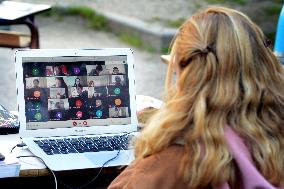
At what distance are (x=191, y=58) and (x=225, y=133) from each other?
0.23 meters

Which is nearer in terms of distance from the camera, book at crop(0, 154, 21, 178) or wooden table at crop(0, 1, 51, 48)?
book at crop(0, 154, 21, 178)

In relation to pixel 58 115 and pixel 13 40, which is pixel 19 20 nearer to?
pixel 13 40

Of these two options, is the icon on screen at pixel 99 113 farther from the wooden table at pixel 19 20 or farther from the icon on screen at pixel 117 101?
the wooden table at pixel 19 20

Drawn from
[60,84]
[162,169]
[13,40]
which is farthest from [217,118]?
[13,40]

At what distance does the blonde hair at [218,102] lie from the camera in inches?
76.2

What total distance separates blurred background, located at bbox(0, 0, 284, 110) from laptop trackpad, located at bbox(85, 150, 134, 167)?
3723 mm

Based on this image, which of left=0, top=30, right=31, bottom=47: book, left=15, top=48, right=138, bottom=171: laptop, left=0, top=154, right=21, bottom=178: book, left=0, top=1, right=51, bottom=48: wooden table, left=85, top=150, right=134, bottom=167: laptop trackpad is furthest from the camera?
left=0, top=30, right=31, bottom=47: book

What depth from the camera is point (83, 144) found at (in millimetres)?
2908

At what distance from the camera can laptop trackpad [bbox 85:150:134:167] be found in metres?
2.75

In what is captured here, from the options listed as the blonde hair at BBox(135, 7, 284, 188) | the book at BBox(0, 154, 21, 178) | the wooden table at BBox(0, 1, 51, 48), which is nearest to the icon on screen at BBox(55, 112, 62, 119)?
the book at BBox(0, 154, 21, 178)

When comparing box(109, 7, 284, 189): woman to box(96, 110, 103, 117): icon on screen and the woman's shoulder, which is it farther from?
box(96, 110, 103, 117): icon on screen

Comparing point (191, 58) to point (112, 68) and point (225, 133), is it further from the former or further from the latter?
point (112, 68)

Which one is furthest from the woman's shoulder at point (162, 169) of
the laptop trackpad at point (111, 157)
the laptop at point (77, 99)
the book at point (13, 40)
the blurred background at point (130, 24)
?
the blurred background at point (130, 24)

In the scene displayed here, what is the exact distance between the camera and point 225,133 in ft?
6.40
